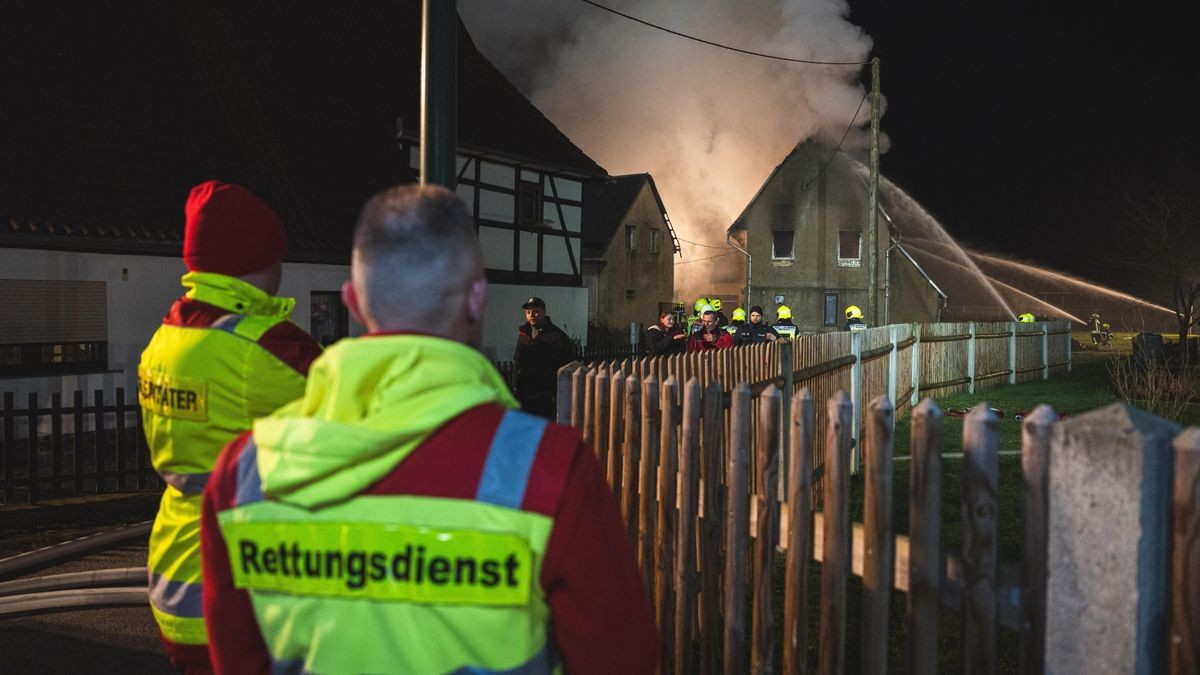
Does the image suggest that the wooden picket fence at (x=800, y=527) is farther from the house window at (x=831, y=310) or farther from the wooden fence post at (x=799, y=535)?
the house window at (x=831, y=310)

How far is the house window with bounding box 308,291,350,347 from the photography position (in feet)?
56.1

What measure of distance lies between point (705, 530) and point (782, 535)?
0.98 feet

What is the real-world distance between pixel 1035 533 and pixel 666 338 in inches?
369

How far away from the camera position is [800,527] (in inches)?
118

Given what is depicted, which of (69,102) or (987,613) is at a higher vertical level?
(69,102)

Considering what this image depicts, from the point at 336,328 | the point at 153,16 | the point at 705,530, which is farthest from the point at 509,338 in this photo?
the point at 705,530

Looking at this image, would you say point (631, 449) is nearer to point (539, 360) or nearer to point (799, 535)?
point (799, 535)

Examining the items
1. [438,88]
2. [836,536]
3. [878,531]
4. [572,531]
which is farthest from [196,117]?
[572,531]

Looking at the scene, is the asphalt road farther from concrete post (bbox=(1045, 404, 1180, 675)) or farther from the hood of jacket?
concrete post (bbox=(1045, 404, 1180, 675))

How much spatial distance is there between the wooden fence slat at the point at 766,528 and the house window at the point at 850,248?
128ft

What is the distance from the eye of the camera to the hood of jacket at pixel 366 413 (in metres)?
1.44

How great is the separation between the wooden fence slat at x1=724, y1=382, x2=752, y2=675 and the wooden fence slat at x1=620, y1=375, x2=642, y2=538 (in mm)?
734

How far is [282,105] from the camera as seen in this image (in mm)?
17234

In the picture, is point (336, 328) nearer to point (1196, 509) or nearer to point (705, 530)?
point (705, 530)
